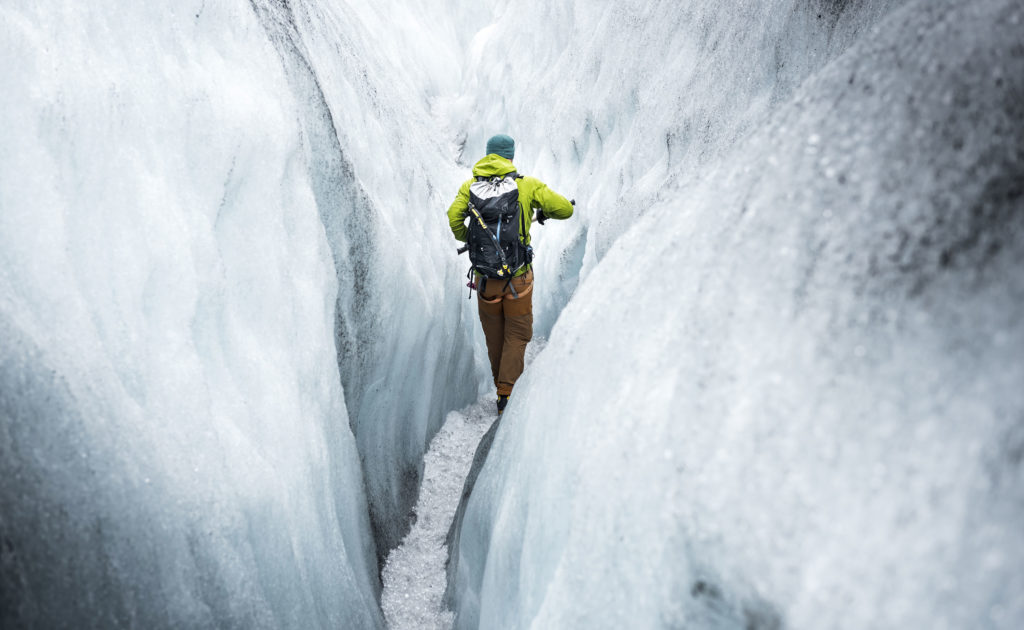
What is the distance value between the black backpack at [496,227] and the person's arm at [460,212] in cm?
6

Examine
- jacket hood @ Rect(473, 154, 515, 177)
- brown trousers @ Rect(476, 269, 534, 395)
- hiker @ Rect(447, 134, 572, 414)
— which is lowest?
brown trousers @ Rect(476, 269, 534, 395)

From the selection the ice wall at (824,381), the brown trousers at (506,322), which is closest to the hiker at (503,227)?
the brown trousers at (506,322)

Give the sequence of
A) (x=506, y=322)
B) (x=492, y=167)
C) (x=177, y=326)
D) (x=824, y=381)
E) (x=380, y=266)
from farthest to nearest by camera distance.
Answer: (x=506, y=322) → (x=492, y=167) → (x=380, y=266) → (x=177, y=326) → (x=824, y=381)

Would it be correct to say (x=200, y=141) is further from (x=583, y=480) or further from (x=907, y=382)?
(x=907, y=382)

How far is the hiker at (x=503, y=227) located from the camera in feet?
12.4

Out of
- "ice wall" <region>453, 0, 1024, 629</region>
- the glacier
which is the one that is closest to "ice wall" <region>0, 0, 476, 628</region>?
the glacier

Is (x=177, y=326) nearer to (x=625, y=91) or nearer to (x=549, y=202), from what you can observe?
(x=549, y=202)

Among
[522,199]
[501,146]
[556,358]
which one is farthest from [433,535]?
[501,146]

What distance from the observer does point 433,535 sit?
11.9ft

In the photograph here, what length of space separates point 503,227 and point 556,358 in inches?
66.9

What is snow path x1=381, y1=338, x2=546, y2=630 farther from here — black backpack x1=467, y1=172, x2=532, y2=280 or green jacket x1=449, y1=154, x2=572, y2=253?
green jacket x1=449, y1=154, x2=572, y2=253

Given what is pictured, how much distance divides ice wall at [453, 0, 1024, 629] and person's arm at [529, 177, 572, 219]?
192 centimetres

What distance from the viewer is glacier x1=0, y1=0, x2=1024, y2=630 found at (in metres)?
1.14

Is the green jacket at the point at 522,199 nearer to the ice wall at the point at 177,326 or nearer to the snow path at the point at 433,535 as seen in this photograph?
the ice wall at the point at 177,326
